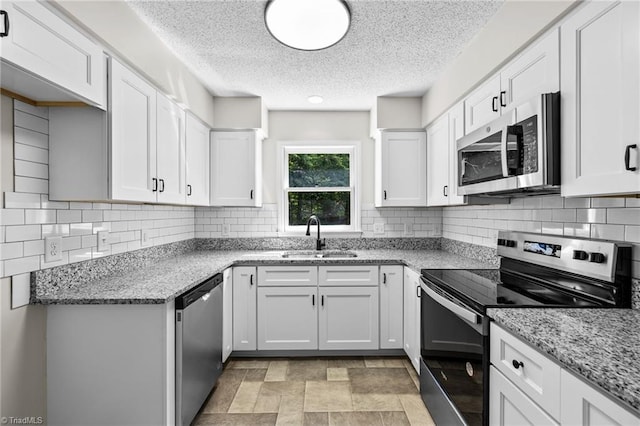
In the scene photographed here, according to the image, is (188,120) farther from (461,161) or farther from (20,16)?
(461,161)

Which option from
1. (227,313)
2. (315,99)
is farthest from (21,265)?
(315,99)

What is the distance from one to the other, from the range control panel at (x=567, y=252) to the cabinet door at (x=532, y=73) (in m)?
0.71

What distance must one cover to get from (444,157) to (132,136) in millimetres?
2287

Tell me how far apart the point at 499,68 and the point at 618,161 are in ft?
3.40

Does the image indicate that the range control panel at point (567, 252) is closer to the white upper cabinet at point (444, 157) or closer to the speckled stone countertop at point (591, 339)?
the speckled stone countertop at point (591, 339)

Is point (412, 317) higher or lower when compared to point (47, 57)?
lower

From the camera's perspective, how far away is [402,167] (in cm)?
345

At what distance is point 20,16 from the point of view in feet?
4.15

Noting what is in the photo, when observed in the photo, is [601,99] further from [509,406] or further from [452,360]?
[452,360]

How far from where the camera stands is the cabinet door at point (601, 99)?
1.17 metres

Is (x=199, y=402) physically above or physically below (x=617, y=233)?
below

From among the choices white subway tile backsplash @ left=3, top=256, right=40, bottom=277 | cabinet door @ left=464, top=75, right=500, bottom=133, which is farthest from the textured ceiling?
white subway tile backsplash @ left=3, top=256, right=40, bottom=277

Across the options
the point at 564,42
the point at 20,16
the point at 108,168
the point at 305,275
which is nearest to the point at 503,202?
the point at 564,42

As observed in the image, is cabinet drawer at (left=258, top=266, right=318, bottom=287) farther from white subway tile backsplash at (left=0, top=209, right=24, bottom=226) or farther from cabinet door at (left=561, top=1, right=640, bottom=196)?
cabinet door at (left=561, top=1, right=640, bottom=196)
